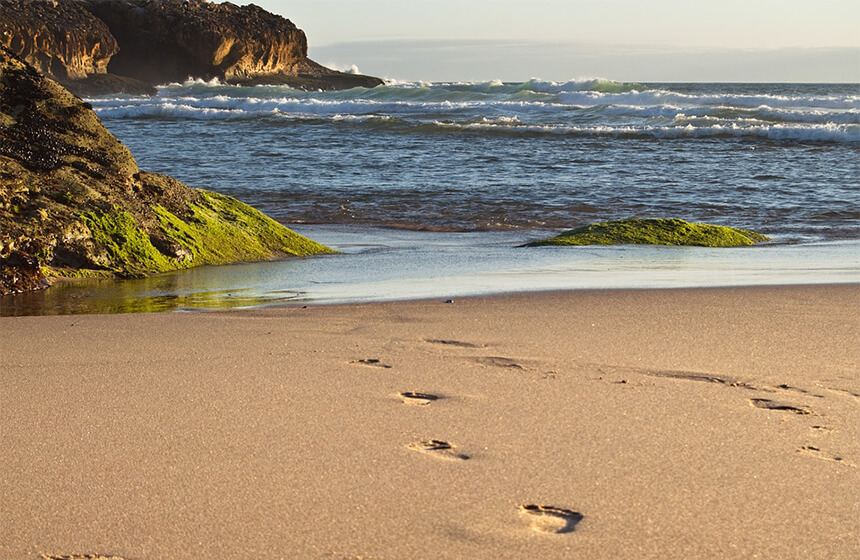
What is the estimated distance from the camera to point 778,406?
2.93 metres

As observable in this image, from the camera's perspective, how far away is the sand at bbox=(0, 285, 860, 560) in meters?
2.07

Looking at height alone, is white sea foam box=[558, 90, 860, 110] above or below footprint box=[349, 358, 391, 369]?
above

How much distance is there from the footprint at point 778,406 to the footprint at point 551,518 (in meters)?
1.04

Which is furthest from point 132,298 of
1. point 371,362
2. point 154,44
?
point 154,44

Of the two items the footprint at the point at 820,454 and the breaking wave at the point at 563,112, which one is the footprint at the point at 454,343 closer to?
the footprint at the point at 820,454

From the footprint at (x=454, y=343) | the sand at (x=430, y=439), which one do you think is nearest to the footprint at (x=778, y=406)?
the sand at (x=430, y=439)

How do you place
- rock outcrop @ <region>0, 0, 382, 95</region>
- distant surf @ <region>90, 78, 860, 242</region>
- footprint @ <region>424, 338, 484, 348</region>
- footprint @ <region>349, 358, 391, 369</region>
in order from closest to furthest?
1. footprint @ <region>349, 358, 391, 369</region>
2. footprint @ <region>424, 338, 484, 348</region>
3. distant surf @ <region>90, 78, 860, 242</region>
4. rock outcrop @ <region>0, 0, 382, 95</region>

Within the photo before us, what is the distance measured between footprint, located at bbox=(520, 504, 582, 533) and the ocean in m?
2.76

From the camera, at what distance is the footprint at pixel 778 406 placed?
9.46 ft

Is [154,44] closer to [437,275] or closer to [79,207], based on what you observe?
[79,207]

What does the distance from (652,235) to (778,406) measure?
196 inches

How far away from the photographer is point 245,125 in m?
26.1

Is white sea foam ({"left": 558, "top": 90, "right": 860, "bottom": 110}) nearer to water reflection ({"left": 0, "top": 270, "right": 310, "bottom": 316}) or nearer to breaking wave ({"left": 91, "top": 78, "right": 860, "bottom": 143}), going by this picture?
breaking wave ({"left": 91, "top": 78, "right": 860, "bottom": 143})

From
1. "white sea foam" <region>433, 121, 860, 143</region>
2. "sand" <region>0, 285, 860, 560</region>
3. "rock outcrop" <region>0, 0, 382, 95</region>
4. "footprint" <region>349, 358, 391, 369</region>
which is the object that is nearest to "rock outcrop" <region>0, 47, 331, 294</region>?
"sand" <region>0, 285, 860, 560</region>
